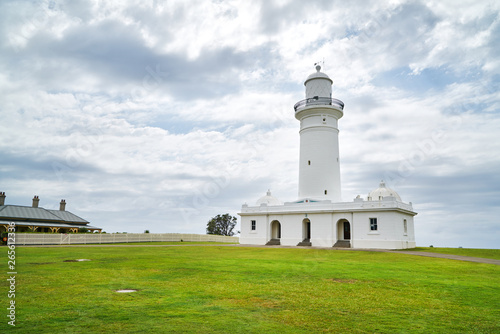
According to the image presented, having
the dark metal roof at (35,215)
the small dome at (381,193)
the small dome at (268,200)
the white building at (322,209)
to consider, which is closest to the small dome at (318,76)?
the white building at (322,209)

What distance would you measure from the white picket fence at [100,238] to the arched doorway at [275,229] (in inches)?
370

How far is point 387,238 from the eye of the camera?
2595 cm

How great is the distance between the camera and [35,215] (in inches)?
1506

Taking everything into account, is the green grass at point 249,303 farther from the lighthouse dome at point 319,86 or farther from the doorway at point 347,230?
the lighthouse dome at point 319,86

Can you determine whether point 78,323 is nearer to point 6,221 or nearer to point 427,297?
point 427,297

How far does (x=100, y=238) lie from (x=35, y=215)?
1202 cm

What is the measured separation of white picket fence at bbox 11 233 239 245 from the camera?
88.0 ft

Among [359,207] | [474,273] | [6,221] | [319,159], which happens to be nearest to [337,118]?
[319,159]

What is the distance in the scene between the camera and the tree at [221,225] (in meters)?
53.7

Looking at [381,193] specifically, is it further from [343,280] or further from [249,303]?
[249,303]

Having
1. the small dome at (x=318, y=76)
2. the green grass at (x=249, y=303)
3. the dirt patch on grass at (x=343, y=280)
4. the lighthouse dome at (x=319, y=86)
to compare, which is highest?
the small dome at (x=318, y=76)

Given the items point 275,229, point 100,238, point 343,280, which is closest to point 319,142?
point 275,229

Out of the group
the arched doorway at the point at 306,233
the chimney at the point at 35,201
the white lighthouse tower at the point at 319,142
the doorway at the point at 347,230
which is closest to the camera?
the doorway at the point at 347,230

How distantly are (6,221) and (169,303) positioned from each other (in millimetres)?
36626
